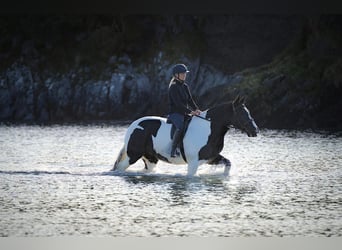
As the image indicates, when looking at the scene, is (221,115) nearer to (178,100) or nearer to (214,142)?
(214,142)

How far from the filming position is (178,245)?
7207 mm

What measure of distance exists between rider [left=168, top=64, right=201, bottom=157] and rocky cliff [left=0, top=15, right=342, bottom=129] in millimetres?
7807

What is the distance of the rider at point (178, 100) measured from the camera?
32.9ft

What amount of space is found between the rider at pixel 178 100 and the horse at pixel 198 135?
129 millimetres

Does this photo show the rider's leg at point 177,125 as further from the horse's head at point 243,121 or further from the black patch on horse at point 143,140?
the horse's head at point 243,121

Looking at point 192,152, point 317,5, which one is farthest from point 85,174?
point 317,5

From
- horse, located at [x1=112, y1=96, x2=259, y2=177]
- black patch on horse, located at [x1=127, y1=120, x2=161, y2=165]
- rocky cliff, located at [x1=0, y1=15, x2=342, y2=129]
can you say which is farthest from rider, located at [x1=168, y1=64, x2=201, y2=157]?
rocky cliff, located at [x1=0, y1=15, x2=342, y2=129]

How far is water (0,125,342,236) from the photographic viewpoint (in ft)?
25.2

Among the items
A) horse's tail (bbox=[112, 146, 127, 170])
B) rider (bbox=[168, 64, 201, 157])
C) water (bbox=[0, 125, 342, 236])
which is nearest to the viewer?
water (bbox=[0, 125, 342, 236])

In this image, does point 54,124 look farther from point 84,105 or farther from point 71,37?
point 71,37

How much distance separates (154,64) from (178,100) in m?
14.1

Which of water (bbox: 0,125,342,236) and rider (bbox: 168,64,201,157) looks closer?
water (bbox: 0,125,342,236)

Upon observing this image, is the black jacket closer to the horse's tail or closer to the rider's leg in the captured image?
the rider's leg

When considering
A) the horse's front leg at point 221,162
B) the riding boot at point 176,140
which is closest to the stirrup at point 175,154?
the riding boot at point 176,140
